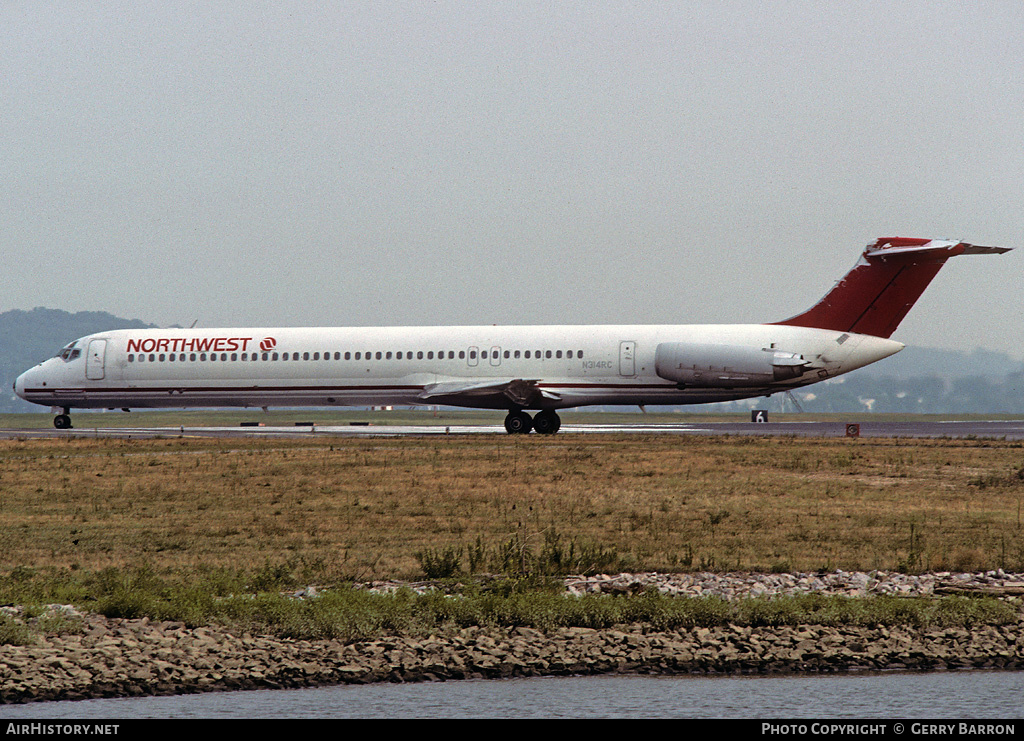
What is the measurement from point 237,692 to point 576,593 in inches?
193

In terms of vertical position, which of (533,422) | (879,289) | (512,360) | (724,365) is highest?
(879,289)

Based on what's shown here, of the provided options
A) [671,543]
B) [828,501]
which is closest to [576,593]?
Result: [671,543]

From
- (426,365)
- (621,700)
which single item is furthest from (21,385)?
(621,700)

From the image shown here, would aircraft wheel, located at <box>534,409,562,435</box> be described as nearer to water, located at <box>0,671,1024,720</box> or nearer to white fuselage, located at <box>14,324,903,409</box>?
white fuselage, located at <box>14,324,903,409</box>

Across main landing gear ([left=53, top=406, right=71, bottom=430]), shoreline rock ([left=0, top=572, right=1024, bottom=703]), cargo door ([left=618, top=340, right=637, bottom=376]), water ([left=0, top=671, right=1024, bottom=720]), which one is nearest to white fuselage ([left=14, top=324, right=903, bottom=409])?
cargo door ([left=618, top=340, right=637, bottom=376])

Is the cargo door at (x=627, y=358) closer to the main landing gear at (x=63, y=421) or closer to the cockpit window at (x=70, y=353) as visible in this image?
the cockpit window at (x=70, y=353)

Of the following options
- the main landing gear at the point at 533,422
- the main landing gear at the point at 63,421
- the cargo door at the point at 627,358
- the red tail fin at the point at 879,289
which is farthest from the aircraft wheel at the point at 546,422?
the main landing gear at the point at 63,421

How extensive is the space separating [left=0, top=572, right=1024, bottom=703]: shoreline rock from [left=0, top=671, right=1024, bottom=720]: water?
24 cm

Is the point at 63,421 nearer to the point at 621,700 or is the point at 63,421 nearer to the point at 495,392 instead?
the point at 495,392

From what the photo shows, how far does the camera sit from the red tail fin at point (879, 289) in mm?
41156

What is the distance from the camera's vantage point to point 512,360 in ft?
146

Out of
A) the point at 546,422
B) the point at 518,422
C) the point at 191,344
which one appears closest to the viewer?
the point at 546,422

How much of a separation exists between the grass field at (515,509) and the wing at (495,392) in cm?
729

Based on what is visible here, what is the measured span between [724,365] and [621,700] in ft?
105
